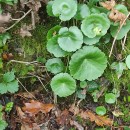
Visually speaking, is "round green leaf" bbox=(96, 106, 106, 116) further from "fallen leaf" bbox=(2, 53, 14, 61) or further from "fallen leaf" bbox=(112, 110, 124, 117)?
"fallen leaf" bbox=(2, 53, 14, 61)

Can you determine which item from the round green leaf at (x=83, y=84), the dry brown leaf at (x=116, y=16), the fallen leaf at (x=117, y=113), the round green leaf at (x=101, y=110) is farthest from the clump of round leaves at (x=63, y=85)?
the dry brown leaf at (x=116, y=16)

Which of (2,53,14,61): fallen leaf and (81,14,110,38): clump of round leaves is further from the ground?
(81,14,110,38): clump of round leaves

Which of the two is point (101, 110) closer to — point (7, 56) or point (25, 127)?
point (25, 127)

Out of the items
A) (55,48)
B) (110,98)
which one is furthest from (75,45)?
(110,98)

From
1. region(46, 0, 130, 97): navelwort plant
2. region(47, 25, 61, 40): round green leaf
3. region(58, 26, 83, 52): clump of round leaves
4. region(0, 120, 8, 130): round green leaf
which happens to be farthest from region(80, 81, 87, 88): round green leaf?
region(0, 120, 8, 130): round green leaf

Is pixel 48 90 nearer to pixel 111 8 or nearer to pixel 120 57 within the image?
pixel 120 57

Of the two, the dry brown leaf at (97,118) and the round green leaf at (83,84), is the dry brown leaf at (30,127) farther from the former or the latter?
the round green leaf at (83,84)
